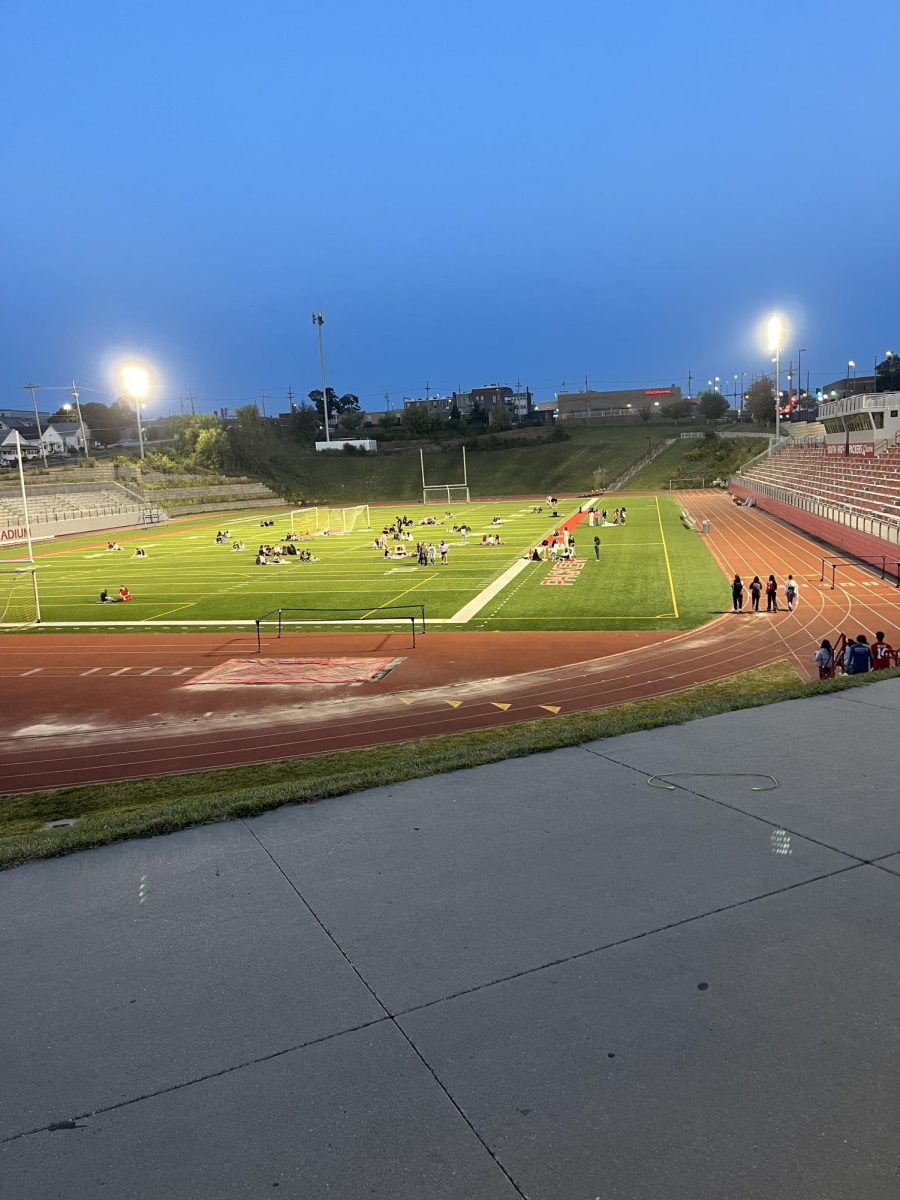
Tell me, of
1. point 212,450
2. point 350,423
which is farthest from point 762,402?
point 212,450

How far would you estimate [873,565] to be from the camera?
29672 millimetres

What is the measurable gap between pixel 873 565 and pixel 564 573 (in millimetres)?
11480

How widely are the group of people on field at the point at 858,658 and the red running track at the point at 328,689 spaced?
141 centimetres

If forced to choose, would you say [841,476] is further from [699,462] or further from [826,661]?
[699,462]

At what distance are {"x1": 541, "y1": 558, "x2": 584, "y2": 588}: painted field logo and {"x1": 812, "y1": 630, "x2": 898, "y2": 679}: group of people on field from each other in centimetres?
1486

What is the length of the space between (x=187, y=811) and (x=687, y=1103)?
4456mm

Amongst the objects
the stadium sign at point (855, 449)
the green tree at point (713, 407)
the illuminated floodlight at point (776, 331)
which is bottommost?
the stadium sign at point (855, 449)

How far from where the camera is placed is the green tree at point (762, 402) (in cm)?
11762

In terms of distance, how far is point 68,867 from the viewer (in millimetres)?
5473

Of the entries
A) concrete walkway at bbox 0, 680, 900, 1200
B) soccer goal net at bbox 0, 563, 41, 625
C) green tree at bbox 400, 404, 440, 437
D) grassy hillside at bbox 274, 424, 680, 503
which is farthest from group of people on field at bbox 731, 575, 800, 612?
green tree at bbox 400, 404, 440, 437

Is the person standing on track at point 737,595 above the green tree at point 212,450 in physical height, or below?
below

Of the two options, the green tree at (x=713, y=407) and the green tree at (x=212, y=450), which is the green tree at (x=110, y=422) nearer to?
the green tree at (x=212, y=450)

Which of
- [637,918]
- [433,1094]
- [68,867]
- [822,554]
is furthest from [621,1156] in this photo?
[822,554]

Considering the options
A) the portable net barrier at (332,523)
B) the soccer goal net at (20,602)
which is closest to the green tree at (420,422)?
the portable net barrier at (332,523)
